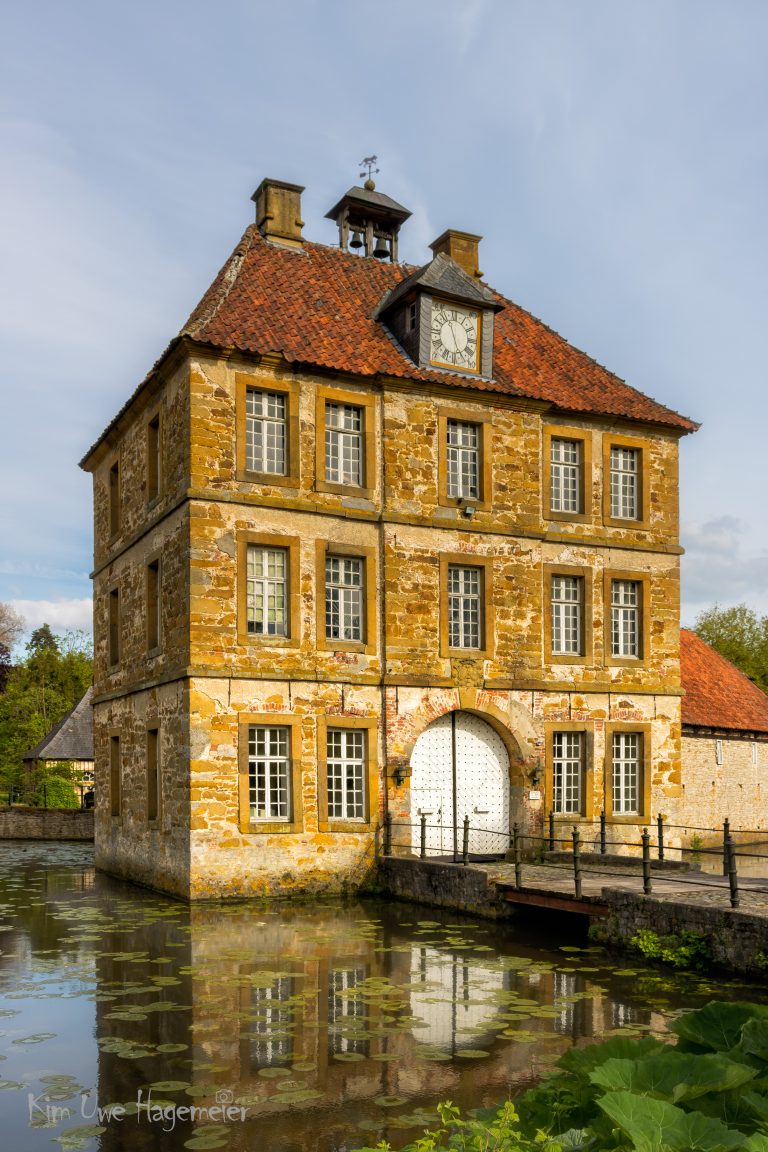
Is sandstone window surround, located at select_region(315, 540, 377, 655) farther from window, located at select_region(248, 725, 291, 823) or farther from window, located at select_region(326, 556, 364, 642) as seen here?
window, located at select_region(248, 725, 291, 823)

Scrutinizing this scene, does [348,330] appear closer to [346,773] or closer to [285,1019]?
[346,773]

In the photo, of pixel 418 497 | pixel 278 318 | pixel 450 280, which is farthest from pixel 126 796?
pixel 450 280

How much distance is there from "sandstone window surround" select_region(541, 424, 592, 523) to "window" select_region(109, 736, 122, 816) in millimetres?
10193

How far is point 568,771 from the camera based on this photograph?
22.2m

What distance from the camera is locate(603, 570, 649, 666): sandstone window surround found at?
75.0 ft

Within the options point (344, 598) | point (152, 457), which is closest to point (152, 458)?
point (152, 457)

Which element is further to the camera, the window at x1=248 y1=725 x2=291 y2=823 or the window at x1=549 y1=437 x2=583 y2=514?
the window at x1=549 y1=437 x2=583 y2=514

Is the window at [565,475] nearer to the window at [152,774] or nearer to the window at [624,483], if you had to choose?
the window at [624,483]

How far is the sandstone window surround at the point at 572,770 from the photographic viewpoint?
22.1 meters

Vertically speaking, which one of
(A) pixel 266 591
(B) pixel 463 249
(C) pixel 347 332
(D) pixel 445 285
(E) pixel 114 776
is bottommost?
(E) pixel 114 776

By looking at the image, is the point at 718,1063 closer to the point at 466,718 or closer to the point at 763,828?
the point at 466,718

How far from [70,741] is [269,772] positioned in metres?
26.3

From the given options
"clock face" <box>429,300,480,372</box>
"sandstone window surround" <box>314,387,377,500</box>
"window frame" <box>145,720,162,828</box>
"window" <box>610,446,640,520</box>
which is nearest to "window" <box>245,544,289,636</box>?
"sandstone window surround" <box>314,387,377,500</box>

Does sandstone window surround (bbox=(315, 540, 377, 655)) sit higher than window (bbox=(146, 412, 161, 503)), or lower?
lower
